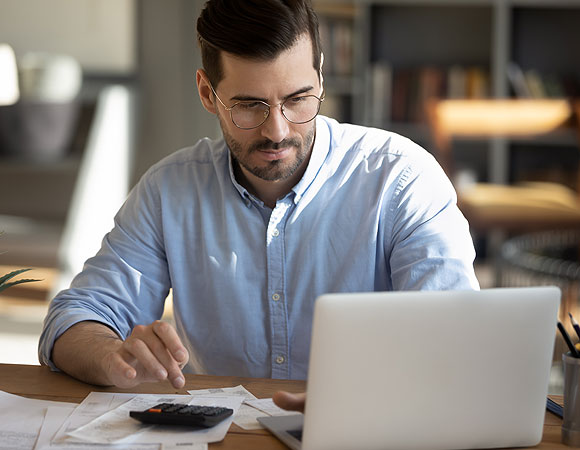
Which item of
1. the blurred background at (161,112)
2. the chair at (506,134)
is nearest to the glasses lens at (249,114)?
the blurred background at (161,112)

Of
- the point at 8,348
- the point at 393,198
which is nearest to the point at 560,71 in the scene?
the point at 8,348

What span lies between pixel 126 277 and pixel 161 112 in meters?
2.31

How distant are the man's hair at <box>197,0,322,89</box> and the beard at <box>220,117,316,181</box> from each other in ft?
0.43

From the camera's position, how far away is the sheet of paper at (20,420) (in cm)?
103

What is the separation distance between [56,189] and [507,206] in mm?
2456

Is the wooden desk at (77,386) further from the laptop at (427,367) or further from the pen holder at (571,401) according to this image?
the laptop at (427,367)

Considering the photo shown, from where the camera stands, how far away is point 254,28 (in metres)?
1.43

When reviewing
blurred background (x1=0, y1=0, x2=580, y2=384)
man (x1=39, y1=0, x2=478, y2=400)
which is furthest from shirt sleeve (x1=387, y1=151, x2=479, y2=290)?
blurred background (x1=0, y1=0, x2=580, y2=384)

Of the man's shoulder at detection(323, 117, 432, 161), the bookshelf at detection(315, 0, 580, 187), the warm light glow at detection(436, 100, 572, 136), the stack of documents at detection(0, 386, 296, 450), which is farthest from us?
the bookshelf at detection(315, 0, 580, 187)

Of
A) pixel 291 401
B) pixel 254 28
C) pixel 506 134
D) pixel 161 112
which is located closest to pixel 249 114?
pixel 254 28

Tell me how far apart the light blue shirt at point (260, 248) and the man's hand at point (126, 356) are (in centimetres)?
16

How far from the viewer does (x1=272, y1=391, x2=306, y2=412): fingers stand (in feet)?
3.37

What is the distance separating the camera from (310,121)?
1.47 metres

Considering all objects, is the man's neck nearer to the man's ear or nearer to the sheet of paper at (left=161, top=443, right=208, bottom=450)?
the man's ear
